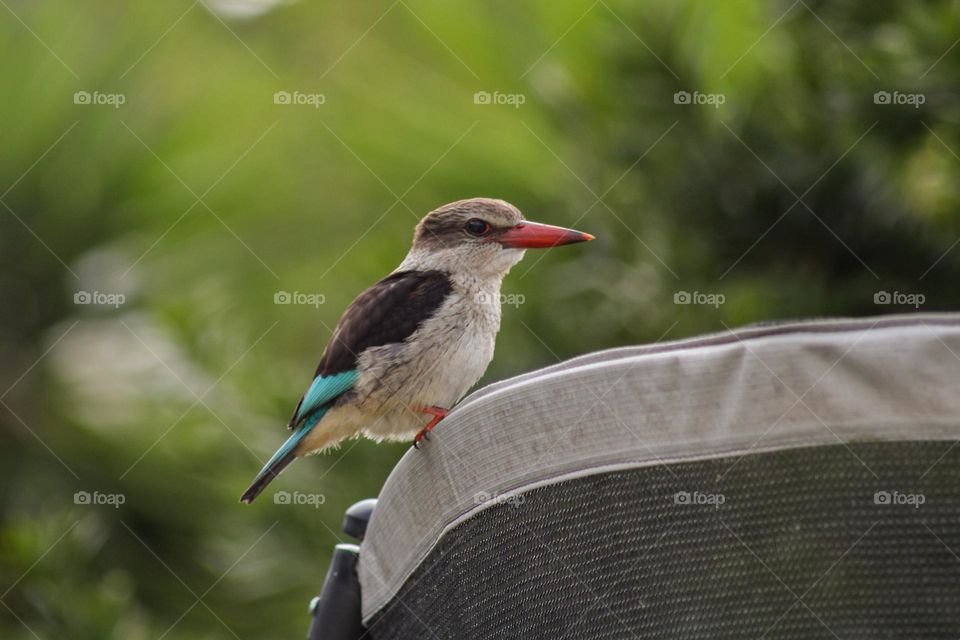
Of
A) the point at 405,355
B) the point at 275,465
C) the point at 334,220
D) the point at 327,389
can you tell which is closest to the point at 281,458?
the point at 275,465

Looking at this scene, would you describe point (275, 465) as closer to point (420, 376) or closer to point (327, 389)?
point (327, 389)

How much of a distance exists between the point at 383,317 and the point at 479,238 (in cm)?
53

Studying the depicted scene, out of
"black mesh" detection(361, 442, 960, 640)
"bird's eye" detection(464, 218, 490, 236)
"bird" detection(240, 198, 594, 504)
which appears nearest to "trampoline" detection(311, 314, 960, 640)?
"black mesh" detection(361, 442, 960, 640)

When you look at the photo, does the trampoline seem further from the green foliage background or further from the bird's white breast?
the green foliage background

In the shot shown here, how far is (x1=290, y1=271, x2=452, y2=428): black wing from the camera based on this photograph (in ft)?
12.1

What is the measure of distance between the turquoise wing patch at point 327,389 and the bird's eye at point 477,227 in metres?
0.69

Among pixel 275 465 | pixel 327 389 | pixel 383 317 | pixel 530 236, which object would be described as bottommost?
pixel 275 465

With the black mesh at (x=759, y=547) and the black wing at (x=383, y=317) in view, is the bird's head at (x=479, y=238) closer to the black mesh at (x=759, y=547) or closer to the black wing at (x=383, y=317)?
the black wing at (x=383, y=317)

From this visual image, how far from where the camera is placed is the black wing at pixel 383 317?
3.68 metres

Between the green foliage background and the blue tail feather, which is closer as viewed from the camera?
the blue tail feather

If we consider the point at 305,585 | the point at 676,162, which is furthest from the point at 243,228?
the point at 676,162

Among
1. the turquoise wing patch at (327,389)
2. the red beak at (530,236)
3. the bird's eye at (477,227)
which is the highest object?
the bird's eye at (477,227)

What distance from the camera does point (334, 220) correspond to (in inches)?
284

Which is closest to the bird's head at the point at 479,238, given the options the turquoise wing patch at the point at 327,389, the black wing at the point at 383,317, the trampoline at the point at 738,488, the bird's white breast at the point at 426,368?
the black wing at the point at 383,317
